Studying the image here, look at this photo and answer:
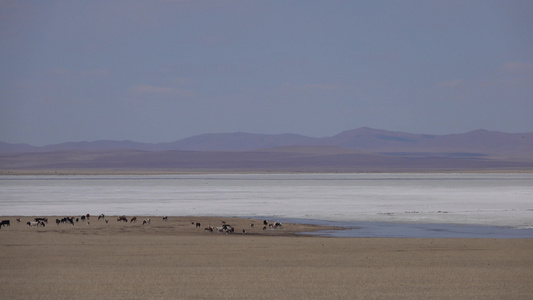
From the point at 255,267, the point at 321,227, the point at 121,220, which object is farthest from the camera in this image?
the point at 121,220

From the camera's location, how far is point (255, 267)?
42.3 ft

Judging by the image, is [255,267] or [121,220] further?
[121,220]

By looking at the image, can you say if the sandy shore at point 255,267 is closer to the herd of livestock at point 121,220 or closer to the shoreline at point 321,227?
the herd of livestock at point 121,220

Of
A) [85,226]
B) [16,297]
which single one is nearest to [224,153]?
[85,226]

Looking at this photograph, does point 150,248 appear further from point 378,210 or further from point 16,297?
point 378,210

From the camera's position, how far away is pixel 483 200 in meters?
34.1

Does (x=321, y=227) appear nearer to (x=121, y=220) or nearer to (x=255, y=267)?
(x=121, y=220)

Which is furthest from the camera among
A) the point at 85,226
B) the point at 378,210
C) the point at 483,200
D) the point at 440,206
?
the point at 483,200

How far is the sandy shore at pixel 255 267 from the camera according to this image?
10.5m

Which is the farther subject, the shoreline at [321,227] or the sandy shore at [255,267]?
the shoreline at [321,227]

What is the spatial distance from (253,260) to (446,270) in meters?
3.26

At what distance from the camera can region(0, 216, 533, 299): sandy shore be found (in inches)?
412

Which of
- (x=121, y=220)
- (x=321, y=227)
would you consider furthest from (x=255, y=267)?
(x=121, y=220)

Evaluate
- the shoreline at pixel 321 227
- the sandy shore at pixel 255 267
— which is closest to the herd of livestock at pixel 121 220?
the shoreline at pixel 321 227
